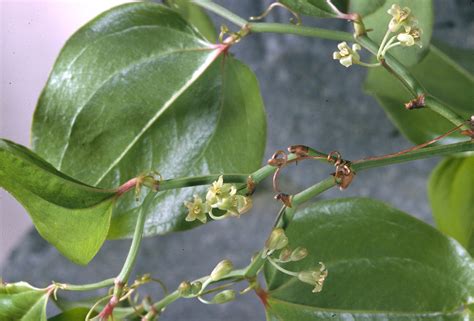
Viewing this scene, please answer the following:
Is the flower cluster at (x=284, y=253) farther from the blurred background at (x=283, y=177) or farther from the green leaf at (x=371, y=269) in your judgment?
the blurred background at (x=283, y=177)

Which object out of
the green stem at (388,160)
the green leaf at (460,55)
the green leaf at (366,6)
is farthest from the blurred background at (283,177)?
the green stem at (388,160)

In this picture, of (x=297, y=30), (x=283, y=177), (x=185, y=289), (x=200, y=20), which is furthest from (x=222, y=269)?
(x=283, y=177)

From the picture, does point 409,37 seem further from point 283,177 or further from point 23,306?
point 283,177

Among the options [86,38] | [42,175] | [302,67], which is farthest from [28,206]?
[302,67]

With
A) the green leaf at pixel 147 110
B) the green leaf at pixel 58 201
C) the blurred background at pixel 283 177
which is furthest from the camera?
the blurred background at pixel 283 177

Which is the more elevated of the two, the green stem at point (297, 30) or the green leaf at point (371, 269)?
the green stem at point (297, 30)

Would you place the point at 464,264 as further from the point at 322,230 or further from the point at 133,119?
Answer: the point at 133,119
